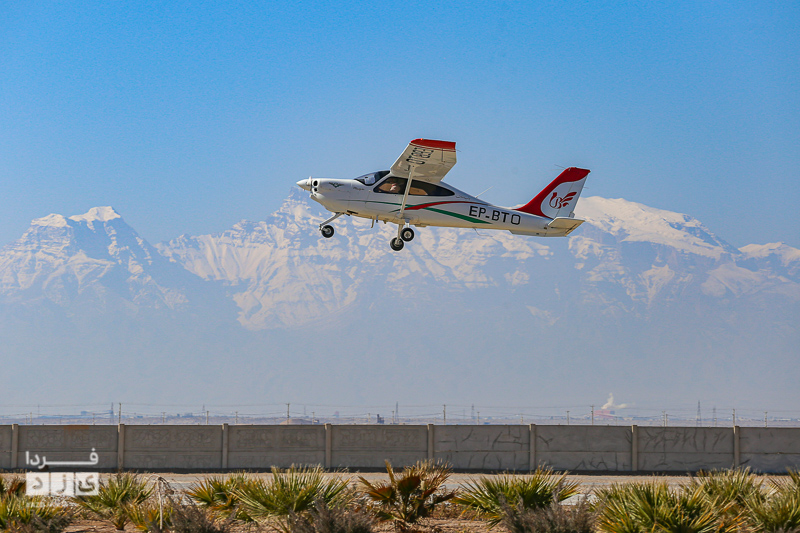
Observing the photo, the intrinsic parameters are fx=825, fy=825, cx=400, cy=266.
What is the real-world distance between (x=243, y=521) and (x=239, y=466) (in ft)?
50.1

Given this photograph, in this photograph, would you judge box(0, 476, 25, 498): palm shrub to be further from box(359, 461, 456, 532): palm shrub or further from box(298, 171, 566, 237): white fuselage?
box(298, 171, 566, 237): white fuselage

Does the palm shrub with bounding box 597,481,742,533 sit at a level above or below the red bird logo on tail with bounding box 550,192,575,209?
below

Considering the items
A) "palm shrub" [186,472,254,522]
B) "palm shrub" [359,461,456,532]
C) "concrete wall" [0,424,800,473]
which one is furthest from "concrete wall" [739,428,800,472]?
"palm shrub" [186,472,254,522]

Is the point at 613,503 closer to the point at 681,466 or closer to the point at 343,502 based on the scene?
the point at 343,502

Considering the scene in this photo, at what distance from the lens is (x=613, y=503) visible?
1298cm

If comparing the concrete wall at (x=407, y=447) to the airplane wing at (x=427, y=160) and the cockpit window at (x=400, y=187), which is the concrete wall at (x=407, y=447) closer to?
the cockpit window at (x=400, y=187)

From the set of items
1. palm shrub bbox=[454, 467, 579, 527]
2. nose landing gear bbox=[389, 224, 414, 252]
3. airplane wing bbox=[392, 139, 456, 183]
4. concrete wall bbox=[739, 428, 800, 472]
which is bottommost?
concrete wall bbox=[739, 428, 800, 472]

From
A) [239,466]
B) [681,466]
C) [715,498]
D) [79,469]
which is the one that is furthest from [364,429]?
[715,498]

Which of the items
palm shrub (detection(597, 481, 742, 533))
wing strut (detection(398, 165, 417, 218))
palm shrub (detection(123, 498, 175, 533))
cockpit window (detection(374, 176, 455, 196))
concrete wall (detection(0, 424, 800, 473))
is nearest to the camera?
palm shrub (detection(597, 481, 742, 533))

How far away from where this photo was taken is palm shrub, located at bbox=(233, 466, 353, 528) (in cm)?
1320

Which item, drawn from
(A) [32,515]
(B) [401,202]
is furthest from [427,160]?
(A) [32,515]

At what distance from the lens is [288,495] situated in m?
13.4
